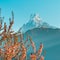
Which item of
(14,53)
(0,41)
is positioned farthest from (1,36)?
(14,53)

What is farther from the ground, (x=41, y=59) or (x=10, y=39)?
(x=10, y=39)

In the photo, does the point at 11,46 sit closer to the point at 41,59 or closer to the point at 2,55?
the point at 2,55

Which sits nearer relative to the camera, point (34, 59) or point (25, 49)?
point (34, 59)

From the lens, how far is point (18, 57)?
9.02 m

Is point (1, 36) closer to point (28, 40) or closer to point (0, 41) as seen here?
point (0, 41)

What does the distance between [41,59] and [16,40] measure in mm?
896

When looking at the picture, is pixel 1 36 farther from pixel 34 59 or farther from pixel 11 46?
pixel 34 59

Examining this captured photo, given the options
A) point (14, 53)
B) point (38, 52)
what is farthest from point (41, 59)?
point (14, 53)

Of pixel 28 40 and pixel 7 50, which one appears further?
pixel 28 40

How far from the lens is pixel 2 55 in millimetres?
8516

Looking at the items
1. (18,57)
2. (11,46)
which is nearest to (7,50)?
(11,46)

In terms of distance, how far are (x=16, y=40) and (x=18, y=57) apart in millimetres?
640

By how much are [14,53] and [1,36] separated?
705 millimetres

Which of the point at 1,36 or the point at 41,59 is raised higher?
the point at 1,36
